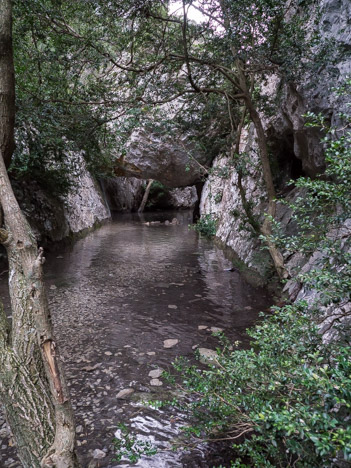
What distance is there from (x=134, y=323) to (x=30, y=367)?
2968 mm

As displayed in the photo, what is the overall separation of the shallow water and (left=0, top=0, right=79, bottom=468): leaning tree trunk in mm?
735

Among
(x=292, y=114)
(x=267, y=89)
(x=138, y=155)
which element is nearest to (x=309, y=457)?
(x=292, y=114)

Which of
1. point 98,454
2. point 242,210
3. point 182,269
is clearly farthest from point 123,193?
point 98,454

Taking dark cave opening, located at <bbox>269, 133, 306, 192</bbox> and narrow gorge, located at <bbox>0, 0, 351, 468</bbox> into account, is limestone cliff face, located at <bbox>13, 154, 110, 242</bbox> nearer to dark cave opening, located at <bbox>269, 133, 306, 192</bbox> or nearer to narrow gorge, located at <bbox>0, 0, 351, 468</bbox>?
narrow gorge, located at <bbox>0, 0, 351, 468</bbox>

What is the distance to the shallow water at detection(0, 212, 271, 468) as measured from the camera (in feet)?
9.04

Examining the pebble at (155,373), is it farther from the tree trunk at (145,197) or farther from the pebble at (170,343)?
the tree trunk at (145,197)

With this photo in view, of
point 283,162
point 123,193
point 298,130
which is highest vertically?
point 298,130

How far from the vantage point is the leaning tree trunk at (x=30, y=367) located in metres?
1.84

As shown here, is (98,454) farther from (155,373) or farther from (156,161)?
(156,161)

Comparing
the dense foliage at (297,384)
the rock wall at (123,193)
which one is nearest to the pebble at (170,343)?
the dense foliage at (297,384)

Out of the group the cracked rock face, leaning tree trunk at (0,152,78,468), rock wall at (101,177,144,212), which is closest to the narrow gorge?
leaning tree trunk at (0,152,78,468)

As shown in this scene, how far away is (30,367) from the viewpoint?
7.06 feet

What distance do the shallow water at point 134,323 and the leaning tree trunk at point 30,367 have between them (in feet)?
2.41

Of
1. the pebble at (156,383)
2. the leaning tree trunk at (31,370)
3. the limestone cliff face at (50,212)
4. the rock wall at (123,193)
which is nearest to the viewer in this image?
the leaning tree trunk at (31,370)
